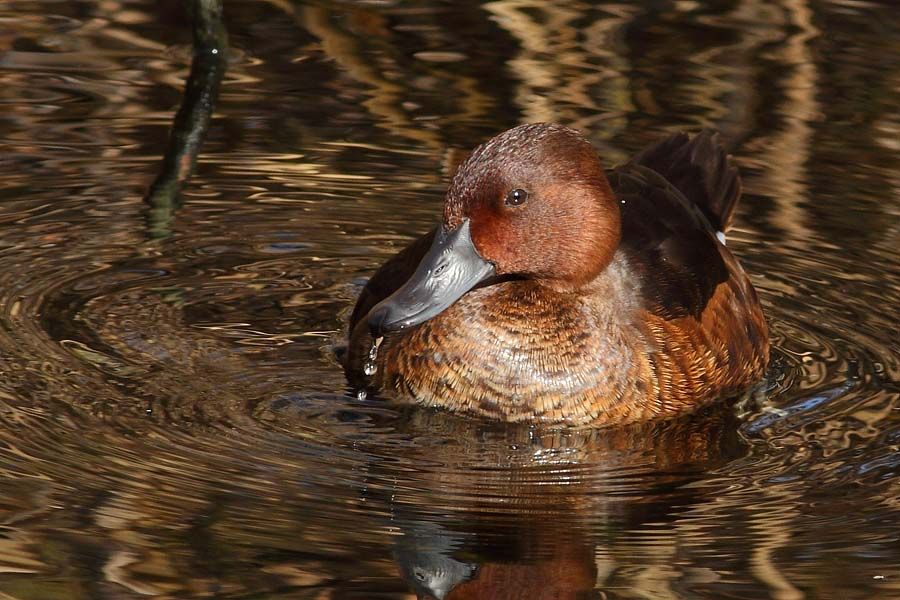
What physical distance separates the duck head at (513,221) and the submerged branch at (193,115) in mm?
1981

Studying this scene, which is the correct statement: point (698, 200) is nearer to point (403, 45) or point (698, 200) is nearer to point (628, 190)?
point (628, 190)

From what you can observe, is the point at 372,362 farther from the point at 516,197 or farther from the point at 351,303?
the point at 516,197

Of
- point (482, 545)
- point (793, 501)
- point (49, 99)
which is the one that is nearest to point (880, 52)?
point (49, 99)

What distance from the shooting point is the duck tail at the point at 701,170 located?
297 inches

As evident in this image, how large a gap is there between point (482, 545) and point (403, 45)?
5.43m

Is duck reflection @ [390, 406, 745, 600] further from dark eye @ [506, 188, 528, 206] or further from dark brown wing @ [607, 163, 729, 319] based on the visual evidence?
dark eye @ [506, 188, 528, 206]

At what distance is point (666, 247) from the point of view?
659 cm

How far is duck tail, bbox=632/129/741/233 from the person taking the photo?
754 cm

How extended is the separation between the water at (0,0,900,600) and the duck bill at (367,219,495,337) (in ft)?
1.26

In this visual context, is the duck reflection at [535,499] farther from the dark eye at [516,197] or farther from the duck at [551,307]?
the dark eye at [516,197]

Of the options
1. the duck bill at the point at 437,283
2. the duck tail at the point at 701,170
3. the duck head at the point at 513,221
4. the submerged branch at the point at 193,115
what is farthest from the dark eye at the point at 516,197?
the submerged branch at the point at 193,115

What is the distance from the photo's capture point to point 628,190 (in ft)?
22.4

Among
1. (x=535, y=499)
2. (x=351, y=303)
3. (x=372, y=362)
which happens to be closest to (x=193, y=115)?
(x=351, y=303)

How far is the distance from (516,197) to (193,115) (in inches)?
135
